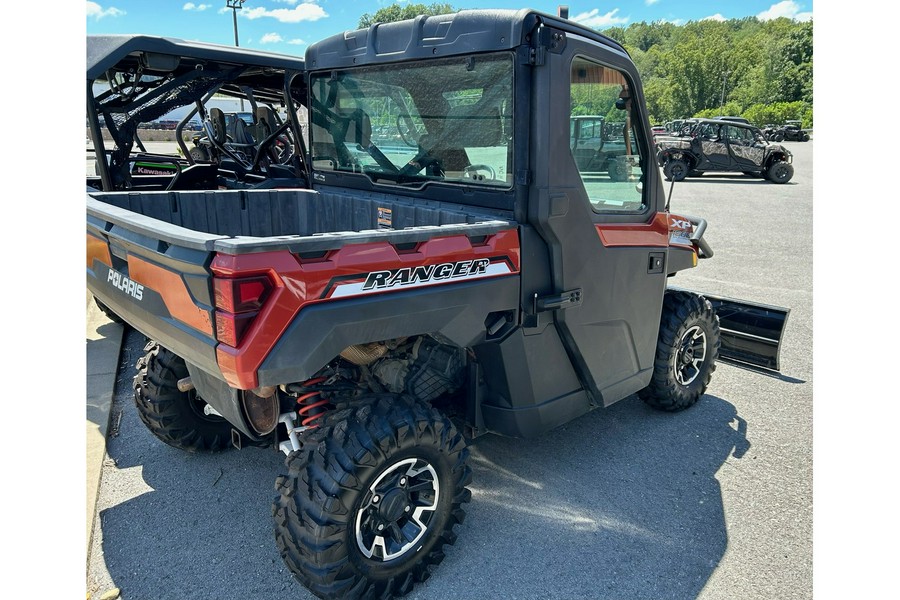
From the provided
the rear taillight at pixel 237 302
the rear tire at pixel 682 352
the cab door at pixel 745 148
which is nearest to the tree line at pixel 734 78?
the cab door at pixel 745 148

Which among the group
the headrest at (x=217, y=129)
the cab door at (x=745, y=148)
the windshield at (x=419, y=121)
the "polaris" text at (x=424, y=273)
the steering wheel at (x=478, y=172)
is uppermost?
the cab door at (x=745, y=148)

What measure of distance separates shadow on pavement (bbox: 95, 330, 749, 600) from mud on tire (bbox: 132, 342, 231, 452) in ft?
0.62

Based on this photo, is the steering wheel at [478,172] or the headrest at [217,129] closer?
the steering wheel at [478,172]

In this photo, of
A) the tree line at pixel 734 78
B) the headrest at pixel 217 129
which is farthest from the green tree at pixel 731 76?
the headrest at pixel 217 129

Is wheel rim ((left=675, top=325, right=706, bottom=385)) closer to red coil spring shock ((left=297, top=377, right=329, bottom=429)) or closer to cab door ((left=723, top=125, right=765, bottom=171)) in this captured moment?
red coil spring shock ((left=297, top=377, right=329, bottom=429))

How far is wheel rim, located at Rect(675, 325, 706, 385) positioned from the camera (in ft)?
13.6

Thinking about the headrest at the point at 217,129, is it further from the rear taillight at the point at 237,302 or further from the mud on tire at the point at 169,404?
the rear taillight at the point at 237,302

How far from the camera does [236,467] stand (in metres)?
3.61

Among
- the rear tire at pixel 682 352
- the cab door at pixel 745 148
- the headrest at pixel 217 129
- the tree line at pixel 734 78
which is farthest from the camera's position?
the tree line at pixel 734 78

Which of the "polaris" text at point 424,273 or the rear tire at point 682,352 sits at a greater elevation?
the "polaris" text at point 424,273

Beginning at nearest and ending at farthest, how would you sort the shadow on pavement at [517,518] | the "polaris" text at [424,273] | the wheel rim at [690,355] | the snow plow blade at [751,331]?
the "polaris" text at [424,273]
the shadow on pavement at [517,518]
the wheel rim at [690,355]
the snow plow blade at [751,331]

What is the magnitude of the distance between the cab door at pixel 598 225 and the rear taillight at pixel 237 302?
4.17 ft

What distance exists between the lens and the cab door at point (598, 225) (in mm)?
2771

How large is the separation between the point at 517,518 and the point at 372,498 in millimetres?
913
